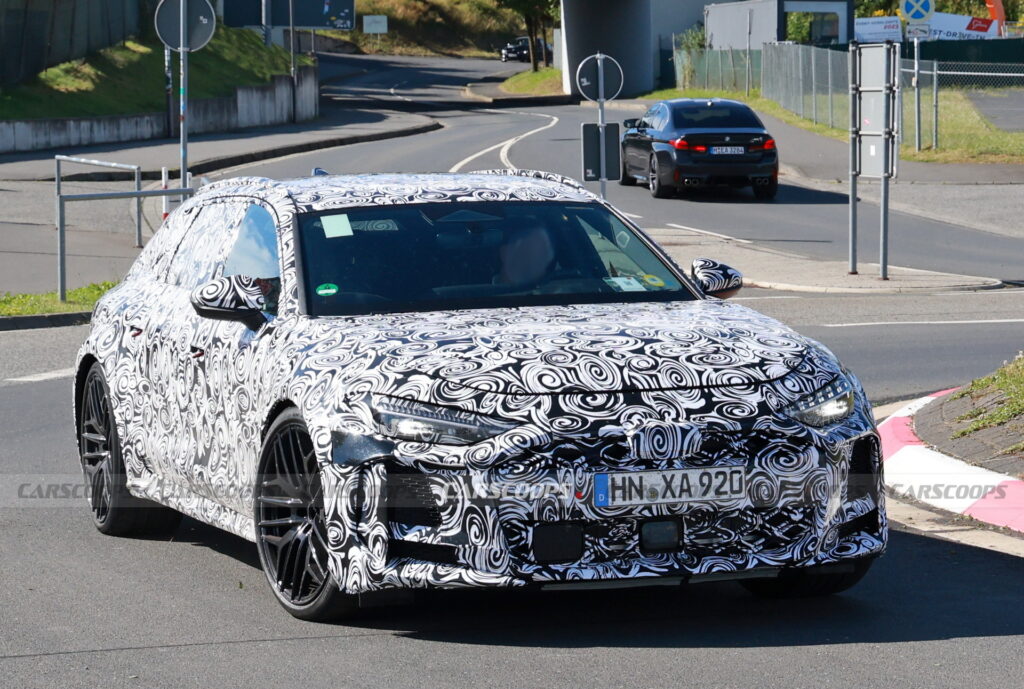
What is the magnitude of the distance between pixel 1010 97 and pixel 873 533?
50856mm

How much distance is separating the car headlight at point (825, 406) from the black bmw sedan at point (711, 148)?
24564mm

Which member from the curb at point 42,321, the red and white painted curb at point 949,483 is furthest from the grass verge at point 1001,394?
the curb at point 42,321

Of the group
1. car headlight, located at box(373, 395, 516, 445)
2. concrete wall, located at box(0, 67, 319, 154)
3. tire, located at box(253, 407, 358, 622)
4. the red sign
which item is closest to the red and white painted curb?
car headlight, located at box(373, 395, 516, 445)

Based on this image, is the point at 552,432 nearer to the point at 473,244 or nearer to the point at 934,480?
the point at 473,244

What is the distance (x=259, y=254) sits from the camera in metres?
6.86

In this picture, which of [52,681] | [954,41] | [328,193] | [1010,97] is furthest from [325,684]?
[954,41]

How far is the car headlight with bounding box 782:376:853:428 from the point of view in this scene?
5.59 meters

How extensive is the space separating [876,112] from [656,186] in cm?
1185

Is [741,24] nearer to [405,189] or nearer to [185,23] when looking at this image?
[185,23]

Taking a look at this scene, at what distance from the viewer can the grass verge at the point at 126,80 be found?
141ft

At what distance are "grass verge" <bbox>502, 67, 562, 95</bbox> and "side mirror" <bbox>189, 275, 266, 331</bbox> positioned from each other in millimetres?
75642

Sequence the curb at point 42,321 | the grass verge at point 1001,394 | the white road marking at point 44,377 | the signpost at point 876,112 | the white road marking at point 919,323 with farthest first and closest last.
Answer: the signpost at point 876,112
the curb at point 42,321
the white road marking at point 919,323
the white road marking at point 44,377
the grass verge at point 1001,394

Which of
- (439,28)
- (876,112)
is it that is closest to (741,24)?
(876,112)

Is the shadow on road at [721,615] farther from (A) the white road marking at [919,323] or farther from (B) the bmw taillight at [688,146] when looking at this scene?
(B) the bmw taillight at [688,146]
